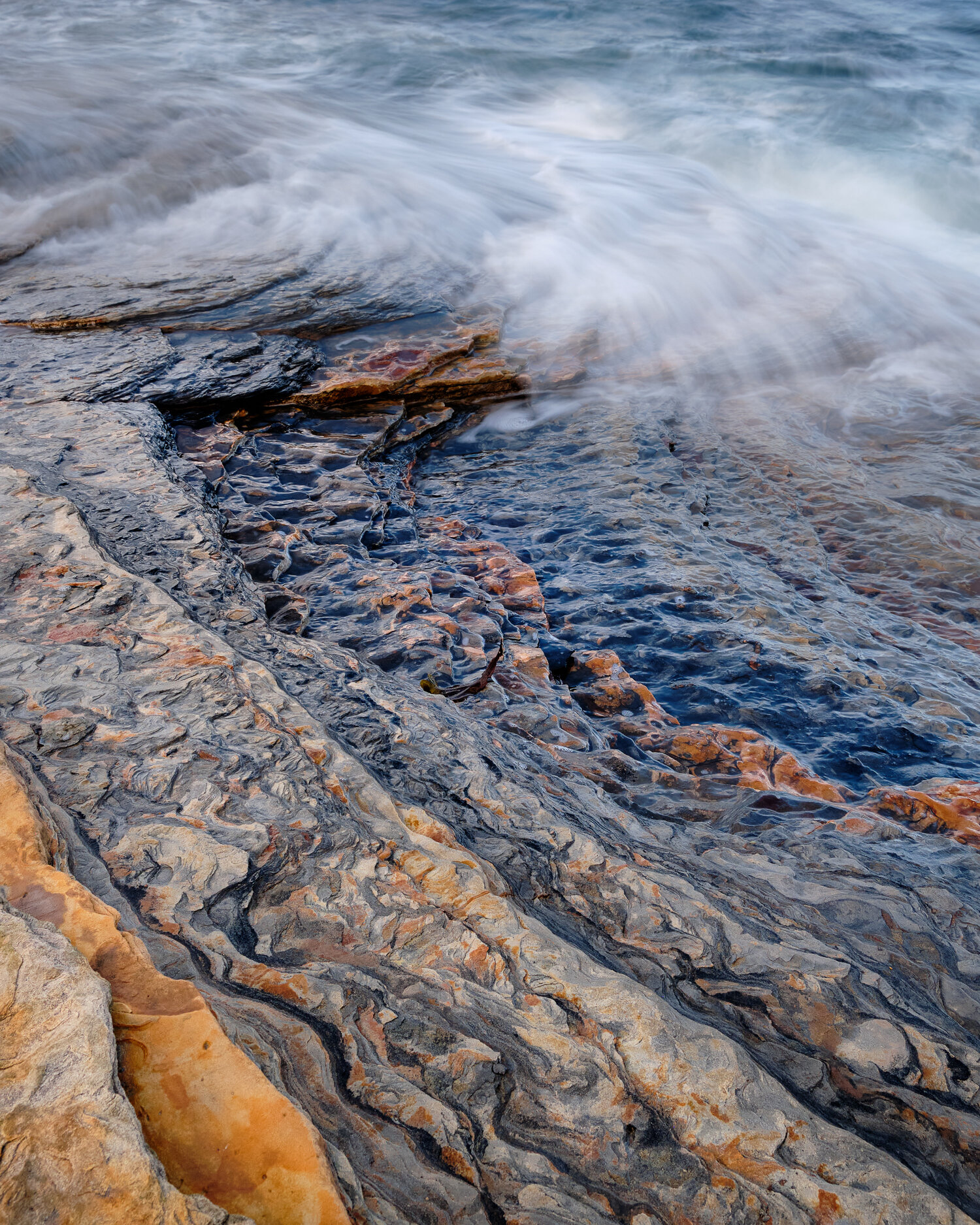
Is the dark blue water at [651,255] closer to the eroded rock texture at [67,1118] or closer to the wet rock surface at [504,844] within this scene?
the wet rock surface at [504,844]

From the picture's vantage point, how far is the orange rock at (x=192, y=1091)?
1088 millimetres

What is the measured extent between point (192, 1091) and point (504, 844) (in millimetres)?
869

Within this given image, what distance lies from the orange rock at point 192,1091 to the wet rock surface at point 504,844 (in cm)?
5

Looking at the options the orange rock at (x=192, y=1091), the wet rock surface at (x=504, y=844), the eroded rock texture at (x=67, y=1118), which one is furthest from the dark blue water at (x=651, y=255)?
the eroded rock texture at (x=67, y=1118)

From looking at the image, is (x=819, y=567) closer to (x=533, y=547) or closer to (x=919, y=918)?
(x=533, y=547)

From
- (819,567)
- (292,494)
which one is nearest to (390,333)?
(292,494)

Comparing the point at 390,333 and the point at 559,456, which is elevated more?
the point at 390,333

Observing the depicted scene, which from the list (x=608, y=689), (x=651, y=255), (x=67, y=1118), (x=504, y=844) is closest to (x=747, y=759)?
(x=608, y=689)

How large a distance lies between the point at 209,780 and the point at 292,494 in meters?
2.04

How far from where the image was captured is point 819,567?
3.66 metres

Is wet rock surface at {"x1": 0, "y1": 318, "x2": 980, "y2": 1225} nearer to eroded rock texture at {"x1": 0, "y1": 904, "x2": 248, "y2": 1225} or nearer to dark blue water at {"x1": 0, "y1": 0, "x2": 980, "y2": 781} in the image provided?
dark blue water at {"x1": 0, "y1": 0, "x2": 980, "y2": 781}

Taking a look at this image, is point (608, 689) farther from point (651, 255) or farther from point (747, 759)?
point (651, 255)

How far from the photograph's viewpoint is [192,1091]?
1175mm

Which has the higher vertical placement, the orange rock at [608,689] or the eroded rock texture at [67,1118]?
the eroded rock texture at [67,1118]
